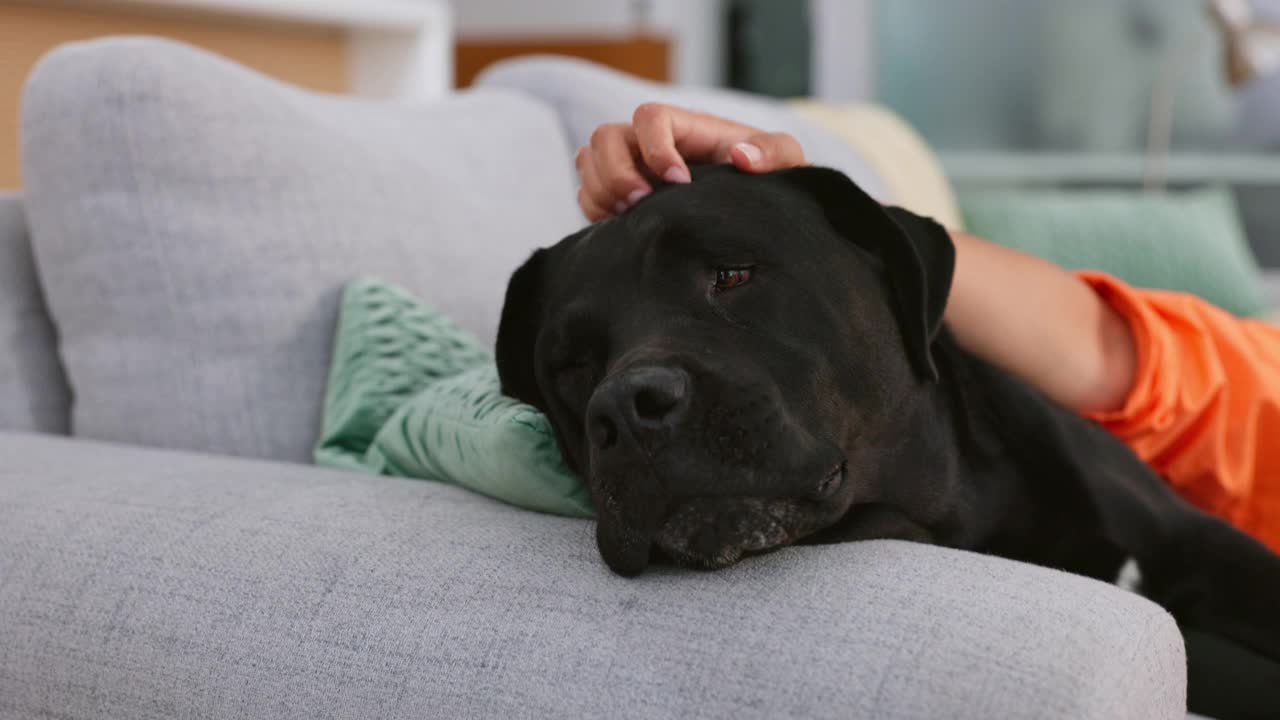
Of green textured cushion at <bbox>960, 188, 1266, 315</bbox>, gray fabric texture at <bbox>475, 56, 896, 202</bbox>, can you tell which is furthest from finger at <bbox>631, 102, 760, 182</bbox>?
green textured cushion at <bbox>960, 188, 1266, 315</bbox>

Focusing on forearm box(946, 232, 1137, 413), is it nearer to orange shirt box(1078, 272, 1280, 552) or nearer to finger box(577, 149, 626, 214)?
orange shirt box(1078, 272, 1280, 552)

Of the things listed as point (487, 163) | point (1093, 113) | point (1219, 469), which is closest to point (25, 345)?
point (487, 163)

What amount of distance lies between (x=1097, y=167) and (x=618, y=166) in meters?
5.09

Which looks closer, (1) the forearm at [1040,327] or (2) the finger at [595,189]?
(2) the finger at [595,189]

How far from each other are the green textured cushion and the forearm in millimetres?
1901

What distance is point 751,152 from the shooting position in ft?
4.08

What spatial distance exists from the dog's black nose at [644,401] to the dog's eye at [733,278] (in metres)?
0.19

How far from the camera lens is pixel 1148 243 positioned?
3.52 metres

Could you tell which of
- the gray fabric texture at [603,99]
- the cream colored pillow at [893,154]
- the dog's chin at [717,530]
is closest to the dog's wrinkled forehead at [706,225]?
the dog's chin at [717,530]

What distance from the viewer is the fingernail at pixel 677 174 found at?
4.07 feet

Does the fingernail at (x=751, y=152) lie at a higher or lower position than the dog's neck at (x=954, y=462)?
higher

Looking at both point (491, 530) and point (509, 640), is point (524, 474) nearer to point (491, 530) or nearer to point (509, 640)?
point (491, 530)

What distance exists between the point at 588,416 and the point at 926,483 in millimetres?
424

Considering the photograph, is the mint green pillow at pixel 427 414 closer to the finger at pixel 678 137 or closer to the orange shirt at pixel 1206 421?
the finger at pixel 678 137
